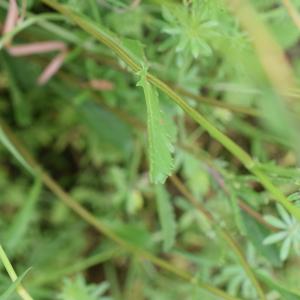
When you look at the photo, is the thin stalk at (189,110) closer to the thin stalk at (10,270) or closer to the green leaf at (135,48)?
the green leaf at (135,48)

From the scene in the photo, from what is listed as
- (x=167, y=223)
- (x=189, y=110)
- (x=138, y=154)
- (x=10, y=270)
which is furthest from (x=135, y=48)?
(x=138, y=154)

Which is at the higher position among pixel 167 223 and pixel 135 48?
pixel 135 48

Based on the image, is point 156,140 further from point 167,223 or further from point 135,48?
point 167,223

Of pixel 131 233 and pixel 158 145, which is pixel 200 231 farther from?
pixel 158 145

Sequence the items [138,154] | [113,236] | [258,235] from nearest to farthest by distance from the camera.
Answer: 1. [258,235]
2. [113,236]
3. [138,154]

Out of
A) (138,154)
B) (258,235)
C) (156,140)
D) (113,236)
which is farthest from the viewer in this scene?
(138,154)

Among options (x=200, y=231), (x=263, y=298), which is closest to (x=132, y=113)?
(x=200, y=231)

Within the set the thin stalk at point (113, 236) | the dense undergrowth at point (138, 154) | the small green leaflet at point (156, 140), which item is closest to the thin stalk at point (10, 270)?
the dense undergrowth at point (138, 154)
